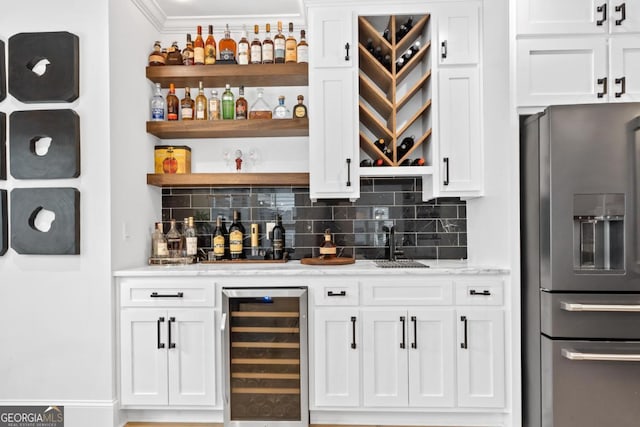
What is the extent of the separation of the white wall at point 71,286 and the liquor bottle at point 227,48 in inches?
31.8

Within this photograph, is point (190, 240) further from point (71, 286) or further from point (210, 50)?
point (210, 50)

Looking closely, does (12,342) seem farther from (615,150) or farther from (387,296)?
(615,150)

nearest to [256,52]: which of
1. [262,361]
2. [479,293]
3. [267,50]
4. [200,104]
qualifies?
[267,50]

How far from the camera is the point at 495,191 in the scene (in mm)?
2578

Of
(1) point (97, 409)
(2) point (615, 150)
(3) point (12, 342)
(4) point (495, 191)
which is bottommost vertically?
(1) point (97, 409)

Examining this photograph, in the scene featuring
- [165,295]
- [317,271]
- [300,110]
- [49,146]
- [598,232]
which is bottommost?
[165,295]

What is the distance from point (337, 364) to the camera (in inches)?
102

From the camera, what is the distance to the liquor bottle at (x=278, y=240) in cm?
325

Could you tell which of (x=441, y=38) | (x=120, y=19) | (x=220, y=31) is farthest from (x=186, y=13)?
(x=441, y=38)

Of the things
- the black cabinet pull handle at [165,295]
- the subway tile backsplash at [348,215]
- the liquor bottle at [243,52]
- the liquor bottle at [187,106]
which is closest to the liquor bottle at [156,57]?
the liquor bottle at [187,106]

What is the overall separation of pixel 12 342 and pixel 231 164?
1809mm

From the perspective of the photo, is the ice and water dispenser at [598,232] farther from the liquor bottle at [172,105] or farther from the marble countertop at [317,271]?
the liquor bottle at [172,105]

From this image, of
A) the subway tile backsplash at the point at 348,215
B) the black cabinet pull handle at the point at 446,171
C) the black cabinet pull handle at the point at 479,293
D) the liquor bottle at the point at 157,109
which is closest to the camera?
the black cabinet pull handle at the point at 479,293

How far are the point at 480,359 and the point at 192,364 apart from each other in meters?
1.72
